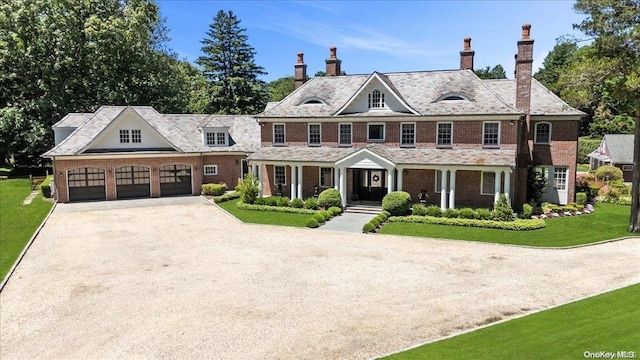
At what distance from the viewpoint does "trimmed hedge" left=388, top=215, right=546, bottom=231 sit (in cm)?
2198

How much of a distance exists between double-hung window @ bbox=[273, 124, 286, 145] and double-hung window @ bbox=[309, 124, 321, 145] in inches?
88.2

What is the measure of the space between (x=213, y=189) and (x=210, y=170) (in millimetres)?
3413

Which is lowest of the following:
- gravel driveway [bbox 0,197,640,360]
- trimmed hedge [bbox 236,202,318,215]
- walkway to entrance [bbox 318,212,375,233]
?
gravel driveway [bbox 0,197,640,360]

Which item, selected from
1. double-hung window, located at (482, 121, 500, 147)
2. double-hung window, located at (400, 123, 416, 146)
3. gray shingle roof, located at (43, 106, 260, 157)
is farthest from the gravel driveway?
gray shingle roof, located at (43, 106, 260, 157)

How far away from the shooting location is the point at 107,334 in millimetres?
10891

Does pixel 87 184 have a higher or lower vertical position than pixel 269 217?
higher

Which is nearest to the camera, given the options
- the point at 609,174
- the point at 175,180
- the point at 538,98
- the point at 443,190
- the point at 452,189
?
the point at 452,189

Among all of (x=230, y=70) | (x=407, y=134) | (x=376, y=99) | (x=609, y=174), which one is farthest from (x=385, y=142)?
(x=230, y=70)

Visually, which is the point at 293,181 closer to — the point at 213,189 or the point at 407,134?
the point at 213,189

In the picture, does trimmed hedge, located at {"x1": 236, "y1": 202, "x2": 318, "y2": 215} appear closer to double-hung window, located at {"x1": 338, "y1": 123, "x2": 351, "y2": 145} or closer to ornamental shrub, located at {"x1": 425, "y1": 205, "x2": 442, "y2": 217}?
double-hung window, located at {"x1": 338, "y1": 123, "x2": 351, "y2": 145}

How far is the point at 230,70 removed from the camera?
207ft

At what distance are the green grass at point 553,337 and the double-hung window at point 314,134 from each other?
70.3ft

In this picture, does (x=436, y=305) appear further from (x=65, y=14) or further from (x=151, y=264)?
(x=65, y=14)

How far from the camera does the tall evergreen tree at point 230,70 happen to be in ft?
203
